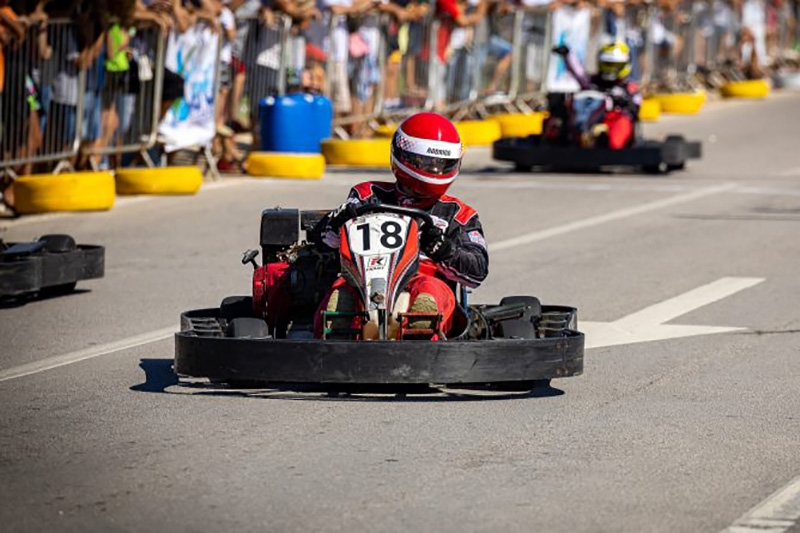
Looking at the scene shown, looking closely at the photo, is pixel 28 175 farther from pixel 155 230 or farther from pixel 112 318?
pixel 112 318

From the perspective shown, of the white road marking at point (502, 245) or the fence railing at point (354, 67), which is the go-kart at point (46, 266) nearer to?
the white road marking at point (502, 245)

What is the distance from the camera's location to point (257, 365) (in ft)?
23.1

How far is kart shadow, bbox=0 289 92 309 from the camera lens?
33.4 ft

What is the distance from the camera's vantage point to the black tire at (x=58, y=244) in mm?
10391

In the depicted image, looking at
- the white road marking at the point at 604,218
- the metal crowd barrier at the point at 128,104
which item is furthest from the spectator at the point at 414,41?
the metal crowd barrier at the point at 128,104

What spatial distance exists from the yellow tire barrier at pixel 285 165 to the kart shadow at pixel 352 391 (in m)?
10.3

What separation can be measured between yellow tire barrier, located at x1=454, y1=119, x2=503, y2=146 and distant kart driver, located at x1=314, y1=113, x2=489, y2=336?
14455 mm

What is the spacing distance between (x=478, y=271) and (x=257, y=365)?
108 cm

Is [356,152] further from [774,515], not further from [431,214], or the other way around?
[774,515]

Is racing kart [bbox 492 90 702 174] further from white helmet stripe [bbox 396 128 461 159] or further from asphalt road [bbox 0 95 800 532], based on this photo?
white helmet stripe [bbox 396 128 461 159]

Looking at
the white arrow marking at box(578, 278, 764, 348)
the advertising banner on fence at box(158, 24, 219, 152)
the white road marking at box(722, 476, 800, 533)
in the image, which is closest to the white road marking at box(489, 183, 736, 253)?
the white arrow marking at box(578, 278, 764, 348)

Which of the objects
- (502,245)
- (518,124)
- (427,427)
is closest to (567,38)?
(518,124)

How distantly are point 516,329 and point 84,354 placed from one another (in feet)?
7.25

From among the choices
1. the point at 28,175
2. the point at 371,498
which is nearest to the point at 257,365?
the point at 371,498
